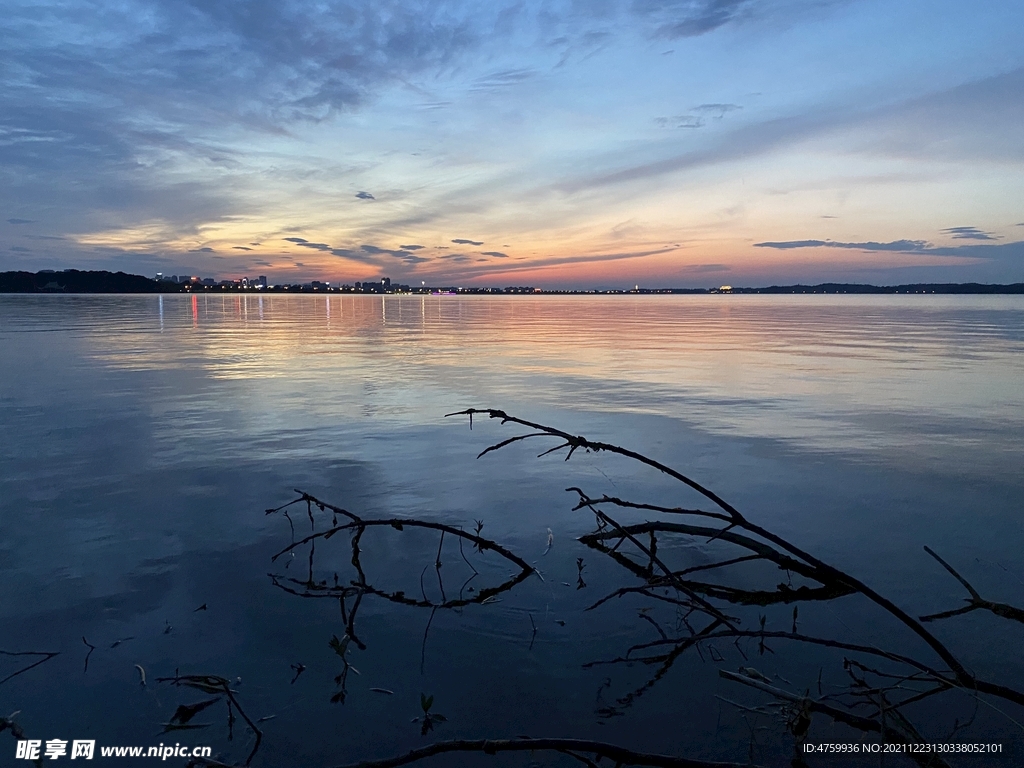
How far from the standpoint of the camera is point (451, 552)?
4.77 meters

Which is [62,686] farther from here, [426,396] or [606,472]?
[426,396]

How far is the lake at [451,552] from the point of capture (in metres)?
2.98

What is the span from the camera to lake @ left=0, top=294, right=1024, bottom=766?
9.79ft

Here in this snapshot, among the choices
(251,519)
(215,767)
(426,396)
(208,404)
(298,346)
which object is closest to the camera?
(215,767)

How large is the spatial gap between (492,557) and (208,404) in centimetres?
764

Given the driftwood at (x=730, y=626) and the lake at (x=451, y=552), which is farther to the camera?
the lake at (x=451, y=552)

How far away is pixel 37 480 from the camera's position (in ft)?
21.1

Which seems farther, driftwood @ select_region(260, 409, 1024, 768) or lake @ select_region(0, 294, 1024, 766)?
lake @ select_region(0, 294, 1024, 766)

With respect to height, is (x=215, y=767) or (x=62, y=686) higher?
(x=215, y=767)

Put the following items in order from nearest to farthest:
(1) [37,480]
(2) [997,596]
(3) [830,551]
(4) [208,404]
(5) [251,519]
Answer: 1. (2) [997,596]
2. (3) [830,551]
3. (5) [251,519]
4. (1) [37,480]
5. (4) [208,404]

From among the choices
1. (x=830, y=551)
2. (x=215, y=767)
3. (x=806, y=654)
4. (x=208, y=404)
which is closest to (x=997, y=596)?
(x=830, y=551)

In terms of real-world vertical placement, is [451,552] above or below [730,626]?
below

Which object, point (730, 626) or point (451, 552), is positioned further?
point (451, 552)

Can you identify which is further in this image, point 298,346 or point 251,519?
point 298,346
